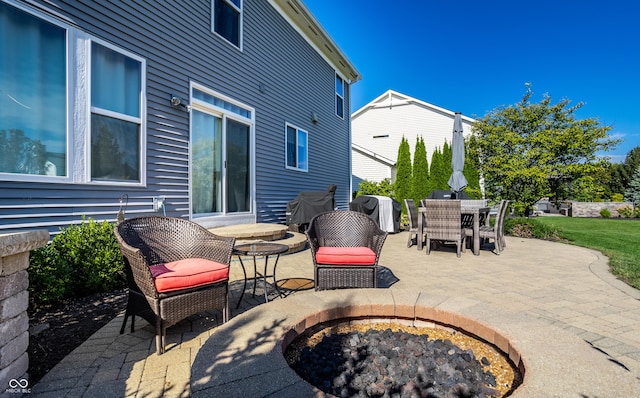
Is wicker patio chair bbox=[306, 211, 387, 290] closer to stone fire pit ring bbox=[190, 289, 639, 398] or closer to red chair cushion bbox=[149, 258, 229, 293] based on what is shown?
stone fire pit ring bbox=[190, 289, 639, 398]

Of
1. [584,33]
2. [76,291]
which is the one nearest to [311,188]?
[76,291]

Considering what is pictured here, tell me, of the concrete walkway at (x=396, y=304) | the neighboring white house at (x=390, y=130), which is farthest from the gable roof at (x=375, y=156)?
the concrete walkway at (x=396, y=304)

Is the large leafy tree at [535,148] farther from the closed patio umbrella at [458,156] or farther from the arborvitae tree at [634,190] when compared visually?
the arborvitae tree at [634,190]

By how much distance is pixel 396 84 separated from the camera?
18.6 meters

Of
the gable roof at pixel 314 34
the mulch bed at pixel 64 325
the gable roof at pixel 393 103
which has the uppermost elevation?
the gable roof at pixel 393 103

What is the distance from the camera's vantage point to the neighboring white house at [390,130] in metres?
16.9

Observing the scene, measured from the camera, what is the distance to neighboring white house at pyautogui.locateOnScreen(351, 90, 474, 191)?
1694 centimetres

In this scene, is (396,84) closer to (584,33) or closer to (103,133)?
(584,33)

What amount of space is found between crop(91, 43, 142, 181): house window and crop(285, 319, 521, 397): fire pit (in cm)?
354

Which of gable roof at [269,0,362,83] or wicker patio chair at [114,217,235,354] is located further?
gable roof at [269,0,362,83]

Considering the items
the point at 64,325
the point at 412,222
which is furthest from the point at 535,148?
the point at 64,325

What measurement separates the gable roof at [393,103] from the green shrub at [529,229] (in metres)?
10.4

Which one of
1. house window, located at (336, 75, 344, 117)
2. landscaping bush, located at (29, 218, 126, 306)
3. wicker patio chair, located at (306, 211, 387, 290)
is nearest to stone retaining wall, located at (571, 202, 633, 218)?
house window, located at (336, 75, 344, 117)

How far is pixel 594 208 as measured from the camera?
1802 centimetres
